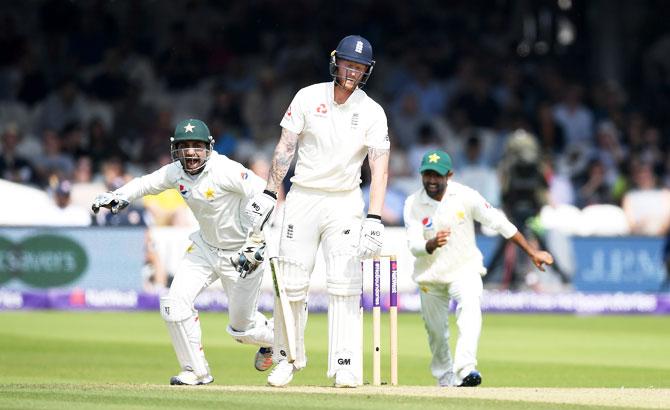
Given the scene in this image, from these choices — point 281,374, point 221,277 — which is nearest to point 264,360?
point 221,277

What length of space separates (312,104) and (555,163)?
1051 centimetres

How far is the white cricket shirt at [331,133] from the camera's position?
8797 mm

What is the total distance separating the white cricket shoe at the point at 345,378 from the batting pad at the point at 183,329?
3.18ft

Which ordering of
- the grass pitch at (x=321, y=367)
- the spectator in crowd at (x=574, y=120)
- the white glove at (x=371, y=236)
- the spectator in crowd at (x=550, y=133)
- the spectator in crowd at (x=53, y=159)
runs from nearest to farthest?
the grass pitch at (x=321, y=367), the white glove at (x=371, y=236), the spectator in crowd at (x=53, y=159), the spectator in crowd at (x=550, y=133), the spectator in crowd at (x=574, y=120)

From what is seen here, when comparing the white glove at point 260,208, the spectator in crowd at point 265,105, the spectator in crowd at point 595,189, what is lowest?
the white glove at point 260,208

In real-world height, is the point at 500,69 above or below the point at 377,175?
above

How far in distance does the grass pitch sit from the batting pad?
238 mm

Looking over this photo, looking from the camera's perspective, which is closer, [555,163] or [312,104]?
[312,104]

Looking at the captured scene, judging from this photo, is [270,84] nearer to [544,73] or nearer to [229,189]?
[544,73]

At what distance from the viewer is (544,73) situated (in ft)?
67.4

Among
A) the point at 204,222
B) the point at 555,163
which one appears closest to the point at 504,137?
the point at 555,163

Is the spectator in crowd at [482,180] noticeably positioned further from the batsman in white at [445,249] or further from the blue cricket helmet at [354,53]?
the blue cricket helmet at [354,53]

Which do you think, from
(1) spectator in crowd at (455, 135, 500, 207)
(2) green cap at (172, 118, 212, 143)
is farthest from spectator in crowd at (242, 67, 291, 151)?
(2) green cap at (172, 118, 212, 143)

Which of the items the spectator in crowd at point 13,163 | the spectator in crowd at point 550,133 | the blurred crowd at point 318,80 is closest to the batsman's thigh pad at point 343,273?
the blurred crowd at point 318,80
